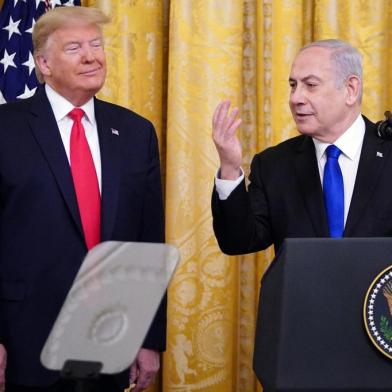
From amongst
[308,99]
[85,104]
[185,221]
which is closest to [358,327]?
[308,99]

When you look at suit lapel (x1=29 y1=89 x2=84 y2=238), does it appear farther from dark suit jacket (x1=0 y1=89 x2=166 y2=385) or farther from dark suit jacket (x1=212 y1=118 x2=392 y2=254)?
dark suit jacket (x1=212 y1=118 x2=392 y2=254)

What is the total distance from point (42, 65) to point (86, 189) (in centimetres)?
43

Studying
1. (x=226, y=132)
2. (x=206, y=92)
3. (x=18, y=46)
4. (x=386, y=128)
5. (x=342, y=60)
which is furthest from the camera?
(x=206, y=92)

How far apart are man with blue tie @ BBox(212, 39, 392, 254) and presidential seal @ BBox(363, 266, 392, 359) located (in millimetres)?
834

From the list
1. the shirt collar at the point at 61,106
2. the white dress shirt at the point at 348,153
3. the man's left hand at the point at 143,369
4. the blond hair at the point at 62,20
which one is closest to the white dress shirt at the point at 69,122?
the shirt collar at the point at 61,106

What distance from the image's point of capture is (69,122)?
2189mm

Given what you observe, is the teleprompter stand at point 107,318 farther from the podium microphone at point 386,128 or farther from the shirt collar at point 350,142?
the shirt collar at point 350,142

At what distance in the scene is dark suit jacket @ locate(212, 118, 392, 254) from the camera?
1.99 m

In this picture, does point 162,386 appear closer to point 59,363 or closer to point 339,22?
point 339,22

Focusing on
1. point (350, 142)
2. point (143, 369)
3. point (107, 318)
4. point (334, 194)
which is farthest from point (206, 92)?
point (107, 318)

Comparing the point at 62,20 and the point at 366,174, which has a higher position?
the point at 62,20

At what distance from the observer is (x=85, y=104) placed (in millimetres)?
2221

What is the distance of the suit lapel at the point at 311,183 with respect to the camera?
2.04m

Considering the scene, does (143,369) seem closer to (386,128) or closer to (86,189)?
(86,189)
